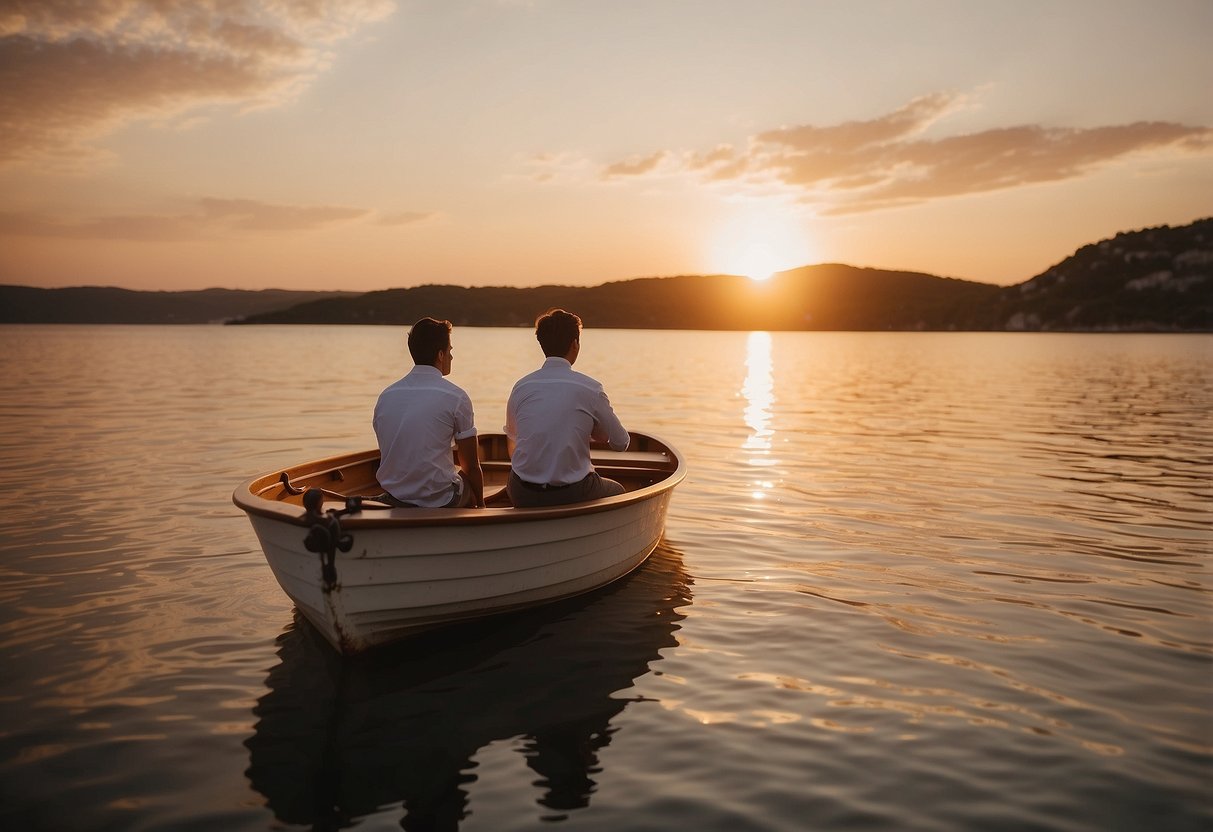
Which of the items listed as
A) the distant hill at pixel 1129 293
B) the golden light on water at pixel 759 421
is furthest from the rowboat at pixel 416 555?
the distant hill at pixel 1129 293

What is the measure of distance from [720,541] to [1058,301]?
20355 centimetres

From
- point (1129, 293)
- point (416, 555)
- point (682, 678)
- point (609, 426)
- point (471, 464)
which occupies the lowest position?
point (682, 678)

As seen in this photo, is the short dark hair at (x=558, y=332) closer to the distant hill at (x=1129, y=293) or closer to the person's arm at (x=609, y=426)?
the person's arm at (x=609, y=426)

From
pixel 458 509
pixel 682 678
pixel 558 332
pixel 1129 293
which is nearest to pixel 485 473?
pixel 558 332

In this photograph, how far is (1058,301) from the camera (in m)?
186

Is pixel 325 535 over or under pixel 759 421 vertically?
over

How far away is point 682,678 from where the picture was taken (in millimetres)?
6801

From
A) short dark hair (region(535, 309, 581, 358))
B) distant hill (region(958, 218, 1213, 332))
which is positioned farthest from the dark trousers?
distant hill (region(958, 218, 1213, 332))

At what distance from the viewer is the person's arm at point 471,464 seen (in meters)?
7.39

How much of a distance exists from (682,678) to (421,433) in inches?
119

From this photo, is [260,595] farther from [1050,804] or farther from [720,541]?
[1050,804]

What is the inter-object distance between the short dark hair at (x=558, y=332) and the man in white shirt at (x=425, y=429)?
36.9 inches

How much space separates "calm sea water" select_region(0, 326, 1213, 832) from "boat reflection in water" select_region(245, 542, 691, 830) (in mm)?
27

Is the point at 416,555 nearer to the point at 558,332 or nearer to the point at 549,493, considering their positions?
the point at 549,493
